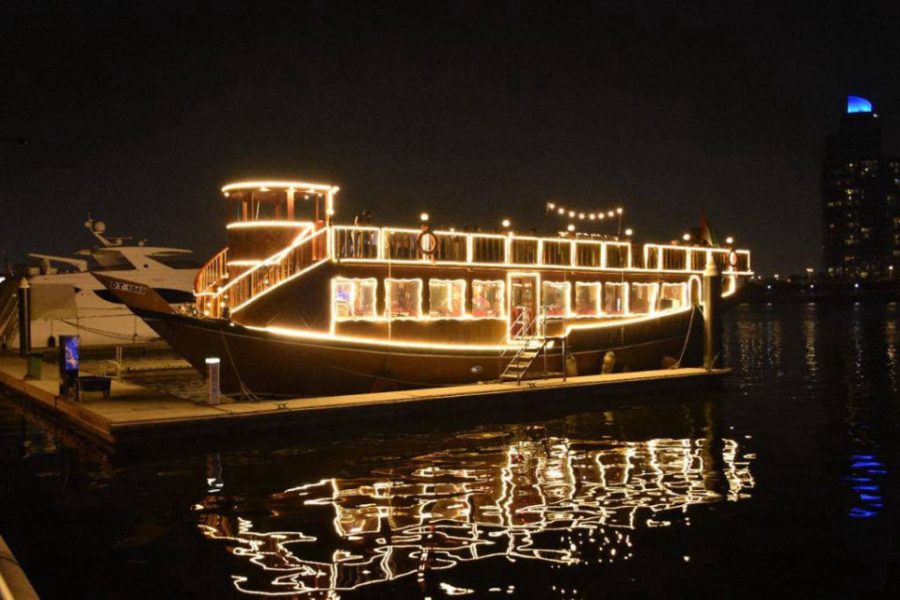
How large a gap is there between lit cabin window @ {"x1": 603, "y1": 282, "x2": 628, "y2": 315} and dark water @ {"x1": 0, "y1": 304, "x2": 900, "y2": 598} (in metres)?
7.46

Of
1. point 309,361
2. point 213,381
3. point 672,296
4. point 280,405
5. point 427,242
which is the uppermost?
point 427,242

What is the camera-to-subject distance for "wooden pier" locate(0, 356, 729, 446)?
640 inches

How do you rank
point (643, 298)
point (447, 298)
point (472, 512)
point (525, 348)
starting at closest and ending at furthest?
1. point (472, 512)
2. point (447, 298)
3. point (525, 348)
4. point (643, 298)

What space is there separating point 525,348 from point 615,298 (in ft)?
17.2

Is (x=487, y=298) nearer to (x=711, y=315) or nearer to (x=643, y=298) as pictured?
(x=643, y=298)

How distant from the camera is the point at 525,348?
2364 cm

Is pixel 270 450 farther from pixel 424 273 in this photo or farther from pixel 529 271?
pixel 529 271

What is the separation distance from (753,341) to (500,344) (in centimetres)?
4035

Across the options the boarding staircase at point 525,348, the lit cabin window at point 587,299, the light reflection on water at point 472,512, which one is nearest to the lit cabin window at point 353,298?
the boarding staircase at point 525,348

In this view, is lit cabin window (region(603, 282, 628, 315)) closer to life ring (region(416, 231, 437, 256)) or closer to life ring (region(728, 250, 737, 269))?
life ring (region(728, 250, 737, 269))

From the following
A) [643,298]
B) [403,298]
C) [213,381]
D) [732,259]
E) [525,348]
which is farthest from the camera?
[732,259]

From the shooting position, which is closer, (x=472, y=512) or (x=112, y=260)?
(x=472, y=512)

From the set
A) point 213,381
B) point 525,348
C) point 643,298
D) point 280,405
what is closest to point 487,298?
point 525,348

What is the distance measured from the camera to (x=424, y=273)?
22203mm
